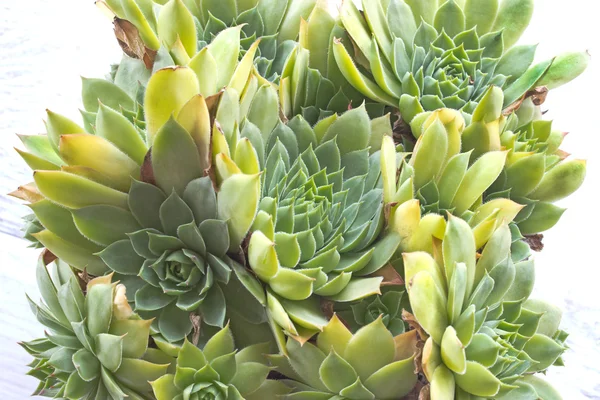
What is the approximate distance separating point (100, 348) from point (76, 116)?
3.75ft

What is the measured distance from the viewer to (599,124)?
68.1 inches

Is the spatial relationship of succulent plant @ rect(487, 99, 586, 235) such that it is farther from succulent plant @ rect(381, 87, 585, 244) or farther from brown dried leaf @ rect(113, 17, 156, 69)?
brown dried leaf @ rect(113, 17, 156, 69)

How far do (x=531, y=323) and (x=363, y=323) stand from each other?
5.6 inches

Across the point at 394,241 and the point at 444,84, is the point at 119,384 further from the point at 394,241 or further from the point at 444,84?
the point at 444,84

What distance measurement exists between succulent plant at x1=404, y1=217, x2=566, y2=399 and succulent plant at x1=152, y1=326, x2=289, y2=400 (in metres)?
0.14

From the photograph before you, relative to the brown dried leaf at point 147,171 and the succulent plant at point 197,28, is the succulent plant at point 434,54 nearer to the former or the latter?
the succulent plant at point 197,28

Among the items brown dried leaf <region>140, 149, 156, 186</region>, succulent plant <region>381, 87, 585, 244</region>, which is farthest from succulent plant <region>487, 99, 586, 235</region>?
brown dried leaf <region>140, 149, 156, 186</region>

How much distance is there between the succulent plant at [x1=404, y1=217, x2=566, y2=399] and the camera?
20.0 inches

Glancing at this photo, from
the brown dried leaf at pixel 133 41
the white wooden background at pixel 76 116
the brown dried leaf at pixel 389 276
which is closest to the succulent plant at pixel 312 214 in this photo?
the brown dried leaf at pixel 389 276

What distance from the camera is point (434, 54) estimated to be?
715mm

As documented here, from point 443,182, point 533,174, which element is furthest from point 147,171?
point 533,174

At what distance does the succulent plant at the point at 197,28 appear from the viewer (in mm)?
617

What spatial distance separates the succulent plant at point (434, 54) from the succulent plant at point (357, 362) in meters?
0.26

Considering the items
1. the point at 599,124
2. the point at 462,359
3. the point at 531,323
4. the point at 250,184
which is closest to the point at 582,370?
the point at 599,124
